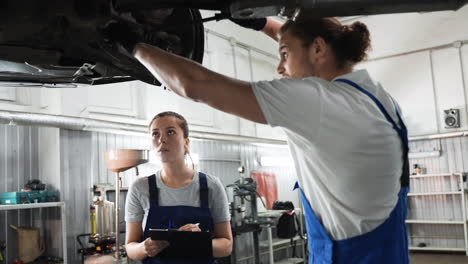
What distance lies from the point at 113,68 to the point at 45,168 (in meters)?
3.03

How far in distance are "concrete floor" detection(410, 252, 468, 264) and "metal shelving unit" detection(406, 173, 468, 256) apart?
12cm

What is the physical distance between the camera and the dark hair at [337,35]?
1149 mm

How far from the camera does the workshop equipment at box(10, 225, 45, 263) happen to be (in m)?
3.60

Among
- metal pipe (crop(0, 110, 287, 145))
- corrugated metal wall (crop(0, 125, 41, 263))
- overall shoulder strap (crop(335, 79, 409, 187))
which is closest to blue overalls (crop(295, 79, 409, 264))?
overall shoulder strap (crop(335, 79, 409, 187))

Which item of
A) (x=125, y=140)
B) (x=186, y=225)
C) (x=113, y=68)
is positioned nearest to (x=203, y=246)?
(x=186, y=225)

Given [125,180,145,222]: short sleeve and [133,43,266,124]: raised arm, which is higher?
[133,43,266,124]: raised arm

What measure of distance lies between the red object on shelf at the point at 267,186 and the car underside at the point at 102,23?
570 cm

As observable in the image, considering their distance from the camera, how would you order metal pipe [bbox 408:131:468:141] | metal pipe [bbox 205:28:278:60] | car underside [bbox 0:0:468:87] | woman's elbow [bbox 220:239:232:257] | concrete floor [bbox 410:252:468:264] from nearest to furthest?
car underside [bbox 0:0:468:87] → woman's elbow [bbox 220:239:232:257] → metal pipe [bbox 205:28:278:60] → concrete floor [bbox 410:252:468:264] → metal pipe [bbox 408:131:468:141]

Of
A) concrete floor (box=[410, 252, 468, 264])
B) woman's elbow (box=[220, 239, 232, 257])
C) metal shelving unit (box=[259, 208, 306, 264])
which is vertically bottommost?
concrete floor (box=[410, 252, 468, 264])

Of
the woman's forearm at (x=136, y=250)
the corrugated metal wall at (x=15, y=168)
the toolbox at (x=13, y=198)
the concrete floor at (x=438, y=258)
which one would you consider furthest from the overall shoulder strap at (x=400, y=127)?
the concrete floor at (x=438, y=258)

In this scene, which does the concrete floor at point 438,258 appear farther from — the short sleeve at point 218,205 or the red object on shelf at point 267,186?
the short sleeve at point 218,205

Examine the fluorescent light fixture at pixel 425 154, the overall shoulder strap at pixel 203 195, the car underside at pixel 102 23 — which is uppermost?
the car underside at pixel 102 23

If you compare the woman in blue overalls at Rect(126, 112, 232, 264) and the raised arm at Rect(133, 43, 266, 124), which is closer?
the raised arm at Rect(133, 43, 266, 124)

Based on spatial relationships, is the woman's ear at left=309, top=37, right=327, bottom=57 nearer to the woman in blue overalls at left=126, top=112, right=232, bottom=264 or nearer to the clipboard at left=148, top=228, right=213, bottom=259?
the clipboard at left=148, top=228, right=213, bottom=259
